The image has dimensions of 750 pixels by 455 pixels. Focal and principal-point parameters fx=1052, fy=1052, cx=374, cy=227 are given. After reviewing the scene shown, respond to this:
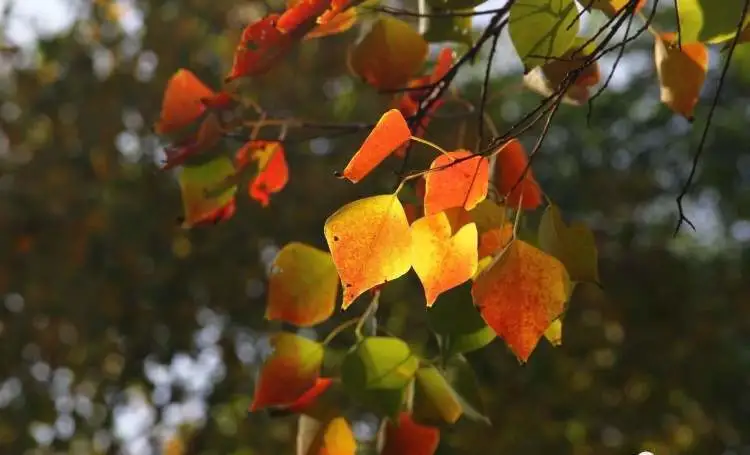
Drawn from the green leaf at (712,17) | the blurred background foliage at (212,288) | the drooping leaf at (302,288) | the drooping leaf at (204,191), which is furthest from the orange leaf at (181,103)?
the blurred background foliage at (212,288)

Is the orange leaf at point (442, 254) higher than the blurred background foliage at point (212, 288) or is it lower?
higher

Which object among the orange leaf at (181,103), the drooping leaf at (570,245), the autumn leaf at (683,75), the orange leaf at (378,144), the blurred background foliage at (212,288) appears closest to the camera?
the orange leaf at (378,144)

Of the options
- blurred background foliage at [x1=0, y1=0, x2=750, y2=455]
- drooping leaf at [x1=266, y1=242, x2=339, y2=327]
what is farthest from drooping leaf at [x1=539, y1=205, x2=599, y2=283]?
blurred background foliage at [x1=0, y1=0, x2=750, y2=455]

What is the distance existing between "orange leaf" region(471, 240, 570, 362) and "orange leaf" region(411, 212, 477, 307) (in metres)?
0.02

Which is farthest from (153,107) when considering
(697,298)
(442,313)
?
(442,313)

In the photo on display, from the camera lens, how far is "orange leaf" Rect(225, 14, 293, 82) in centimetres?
76

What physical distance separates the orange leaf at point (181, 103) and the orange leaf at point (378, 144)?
0.34 metres

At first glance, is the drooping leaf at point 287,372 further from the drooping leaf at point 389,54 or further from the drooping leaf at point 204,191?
the drooping leaf at point 389,54

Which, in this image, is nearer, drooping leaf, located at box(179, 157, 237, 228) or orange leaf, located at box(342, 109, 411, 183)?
orange leaf, located at box(342, 109, 411, 183)

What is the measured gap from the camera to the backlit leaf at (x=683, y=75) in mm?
796

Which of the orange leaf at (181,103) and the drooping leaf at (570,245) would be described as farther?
the orange leaf at (181,103)

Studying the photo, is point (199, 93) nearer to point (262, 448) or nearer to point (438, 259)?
point (438, 259)

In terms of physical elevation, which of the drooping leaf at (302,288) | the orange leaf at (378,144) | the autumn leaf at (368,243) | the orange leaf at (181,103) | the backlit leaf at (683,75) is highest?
the orange leaf at (378,144)

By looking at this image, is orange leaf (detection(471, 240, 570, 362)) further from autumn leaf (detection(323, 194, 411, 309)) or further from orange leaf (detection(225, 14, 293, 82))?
orange leaf (detection(225, 14, 293, 82))
